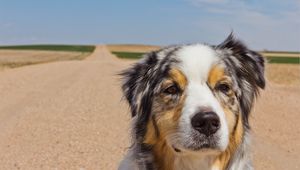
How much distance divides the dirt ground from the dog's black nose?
168 cm

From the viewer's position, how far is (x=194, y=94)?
592 centimetres

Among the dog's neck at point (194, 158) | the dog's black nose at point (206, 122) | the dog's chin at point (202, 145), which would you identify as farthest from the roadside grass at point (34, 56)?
the dog's black nose at point (206, 122)

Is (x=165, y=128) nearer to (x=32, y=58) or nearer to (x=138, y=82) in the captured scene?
(x=138, y=82)

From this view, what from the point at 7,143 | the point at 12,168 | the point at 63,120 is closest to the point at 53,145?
the point at 7,143

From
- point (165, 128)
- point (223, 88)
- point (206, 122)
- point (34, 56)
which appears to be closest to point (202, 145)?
point (206, 122)

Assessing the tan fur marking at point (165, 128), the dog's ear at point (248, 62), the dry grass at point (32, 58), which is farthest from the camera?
the dry grass at point (32, 58)

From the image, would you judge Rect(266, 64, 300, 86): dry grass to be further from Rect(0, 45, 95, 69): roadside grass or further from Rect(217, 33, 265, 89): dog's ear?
Rect(217, 33, 265, 89): dog's ear

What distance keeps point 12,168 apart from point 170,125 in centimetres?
597

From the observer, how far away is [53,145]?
43.2 ft

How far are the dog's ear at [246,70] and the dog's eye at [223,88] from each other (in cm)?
25

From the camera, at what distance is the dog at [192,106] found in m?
5.82

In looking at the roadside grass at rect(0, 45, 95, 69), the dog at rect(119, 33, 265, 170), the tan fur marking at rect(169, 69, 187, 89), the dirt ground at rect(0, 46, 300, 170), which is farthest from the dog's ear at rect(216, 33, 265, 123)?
the roadside grass at rect(0, 45, 95, 69)

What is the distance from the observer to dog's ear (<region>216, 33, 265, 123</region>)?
6539 mm

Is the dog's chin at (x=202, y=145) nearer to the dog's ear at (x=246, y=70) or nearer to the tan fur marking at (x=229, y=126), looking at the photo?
the tan fur marking at (x=229, y=126)
